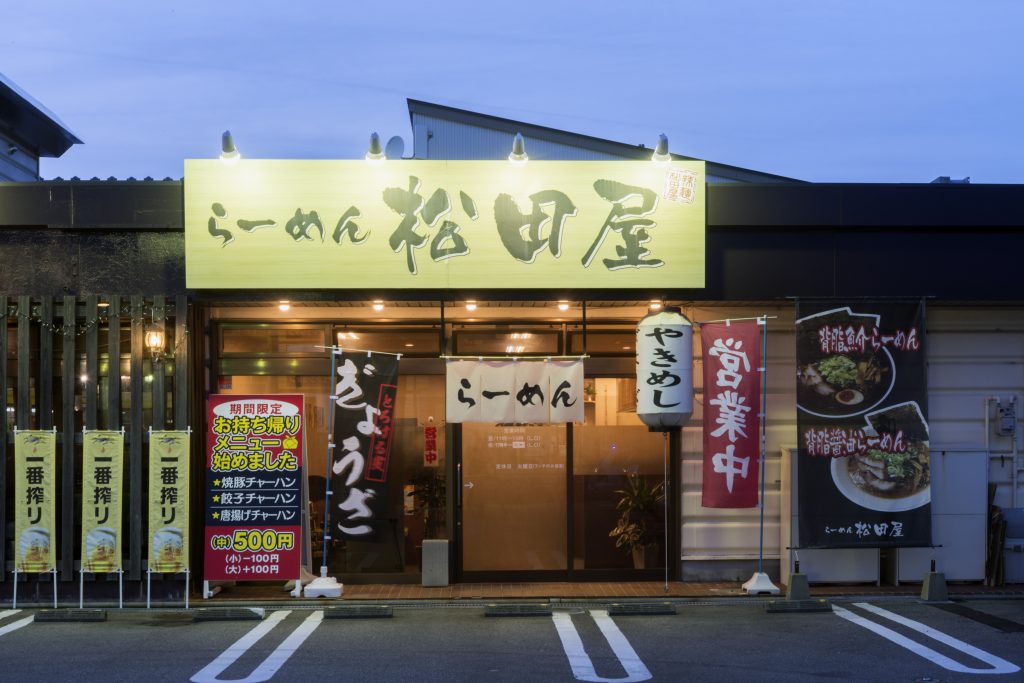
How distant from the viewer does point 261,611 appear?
12.4 m

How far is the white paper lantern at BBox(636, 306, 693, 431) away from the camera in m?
13.1

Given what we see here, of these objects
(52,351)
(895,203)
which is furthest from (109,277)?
(895,203)

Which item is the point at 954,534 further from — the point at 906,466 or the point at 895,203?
the point at 895,203

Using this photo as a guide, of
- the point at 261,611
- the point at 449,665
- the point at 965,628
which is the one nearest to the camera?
the point at 449,665

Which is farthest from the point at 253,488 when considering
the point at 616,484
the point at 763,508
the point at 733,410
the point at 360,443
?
the point at 763,508

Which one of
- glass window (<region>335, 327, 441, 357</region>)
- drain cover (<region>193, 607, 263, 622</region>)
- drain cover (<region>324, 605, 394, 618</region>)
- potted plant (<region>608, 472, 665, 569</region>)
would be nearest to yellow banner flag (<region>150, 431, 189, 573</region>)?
drain cover (<region>193, 607, 263, 622</region>)

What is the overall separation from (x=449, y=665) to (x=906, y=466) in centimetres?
698

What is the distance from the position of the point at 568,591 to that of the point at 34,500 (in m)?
7.07

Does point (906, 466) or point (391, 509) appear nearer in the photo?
point (906, 466)

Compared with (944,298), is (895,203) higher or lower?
higher

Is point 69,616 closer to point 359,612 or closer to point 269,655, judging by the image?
point 269,655

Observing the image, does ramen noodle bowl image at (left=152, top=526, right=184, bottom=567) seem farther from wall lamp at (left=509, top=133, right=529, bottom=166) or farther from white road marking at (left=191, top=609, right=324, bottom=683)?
wall lamp at (left=509, top=133, right=529, bottom=166)

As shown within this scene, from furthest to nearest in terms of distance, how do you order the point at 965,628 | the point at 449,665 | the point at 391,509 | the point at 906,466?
the point at 391,509, the point at 906,466, the point at 965,628, the point at 449,665

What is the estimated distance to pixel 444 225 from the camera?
43.3 feet
